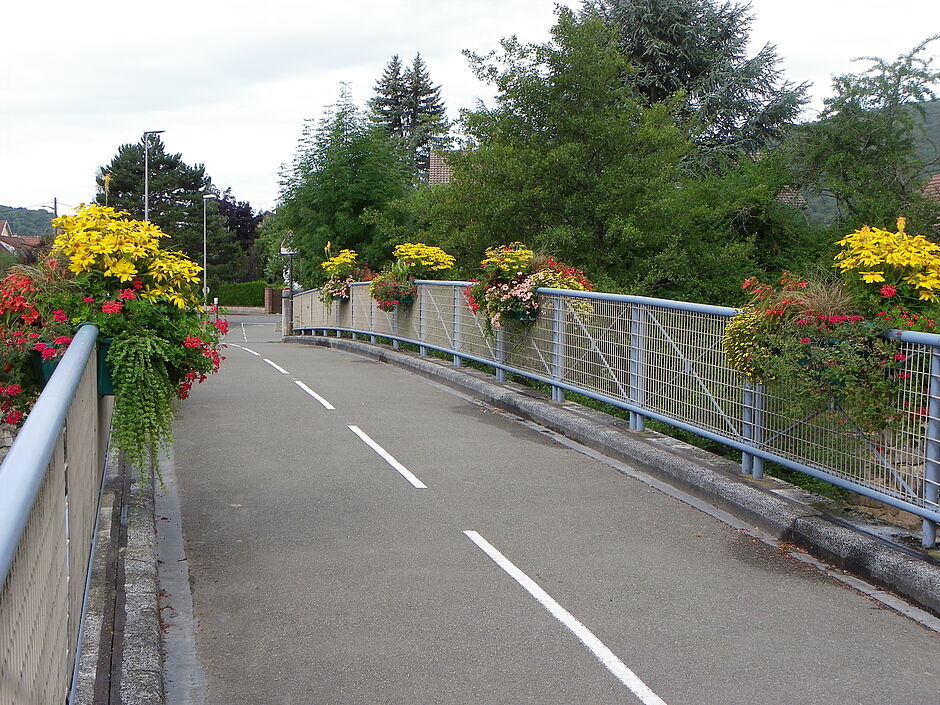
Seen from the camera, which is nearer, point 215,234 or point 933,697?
point 933,697

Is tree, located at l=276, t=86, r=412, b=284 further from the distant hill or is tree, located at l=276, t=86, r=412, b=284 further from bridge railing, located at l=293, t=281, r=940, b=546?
the distant hill

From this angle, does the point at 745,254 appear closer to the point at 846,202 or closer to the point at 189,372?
the point at 846,202

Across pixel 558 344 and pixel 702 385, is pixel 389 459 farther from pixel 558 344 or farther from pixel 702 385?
pixel 558 344

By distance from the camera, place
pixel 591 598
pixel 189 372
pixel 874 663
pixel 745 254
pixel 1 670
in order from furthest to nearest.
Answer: pixel 745 254 → pixel 189 372 → pixel 591 598 → pixel 874 663 → pixel 1 670

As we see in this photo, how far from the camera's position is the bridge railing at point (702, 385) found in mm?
6199

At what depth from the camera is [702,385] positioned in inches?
348

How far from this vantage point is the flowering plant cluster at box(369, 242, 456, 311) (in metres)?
19.7

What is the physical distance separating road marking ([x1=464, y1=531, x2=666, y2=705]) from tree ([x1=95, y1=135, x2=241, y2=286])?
77.0 meters

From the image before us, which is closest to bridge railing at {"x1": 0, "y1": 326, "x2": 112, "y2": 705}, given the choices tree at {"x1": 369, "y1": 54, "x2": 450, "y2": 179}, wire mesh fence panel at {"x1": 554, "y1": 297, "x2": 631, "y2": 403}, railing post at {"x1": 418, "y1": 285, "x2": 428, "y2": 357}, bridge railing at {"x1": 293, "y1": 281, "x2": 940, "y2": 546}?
bridge railing at {"x1": 293, "y1": 281, "x2": 940, "y2": 546}

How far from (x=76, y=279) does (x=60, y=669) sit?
3.85m

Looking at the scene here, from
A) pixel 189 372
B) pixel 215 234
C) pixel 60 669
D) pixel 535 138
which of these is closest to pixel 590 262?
pixel 535 138

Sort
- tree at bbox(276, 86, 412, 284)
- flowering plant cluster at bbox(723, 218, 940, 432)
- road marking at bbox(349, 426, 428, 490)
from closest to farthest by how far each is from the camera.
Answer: flowering plant cluster at bbox(723, 218, 940, 432) → road marking at bbox(349, 426, 428, 490) → tree at bbox(276, 86, 412, 284)

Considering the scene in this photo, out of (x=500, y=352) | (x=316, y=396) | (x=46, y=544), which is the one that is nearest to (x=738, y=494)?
(x=46, y=544)

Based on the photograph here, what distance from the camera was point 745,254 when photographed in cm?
2453
